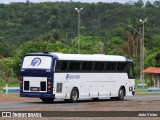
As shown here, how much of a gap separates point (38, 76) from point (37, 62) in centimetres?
89

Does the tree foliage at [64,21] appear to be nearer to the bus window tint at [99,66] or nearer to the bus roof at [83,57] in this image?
the bus roof at [83,57]

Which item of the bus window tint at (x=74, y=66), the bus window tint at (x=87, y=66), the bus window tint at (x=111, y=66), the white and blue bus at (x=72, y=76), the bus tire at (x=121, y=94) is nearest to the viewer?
the white and blue bus at (x=72, y=76)

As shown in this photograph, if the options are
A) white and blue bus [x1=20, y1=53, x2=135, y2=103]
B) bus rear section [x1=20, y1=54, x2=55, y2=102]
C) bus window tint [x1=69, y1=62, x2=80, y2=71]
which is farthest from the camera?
bus window tint [x1=69, y1=62, x2=80, y2=71]

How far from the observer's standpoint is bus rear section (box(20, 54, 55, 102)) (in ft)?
121

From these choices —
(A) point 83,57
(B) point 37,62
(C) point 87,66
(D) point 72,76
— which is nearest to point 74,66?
(D) point 72,76

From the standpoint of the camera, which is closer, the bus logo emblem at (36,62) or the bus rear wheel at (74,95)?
the bus logo emblem at (36,62)

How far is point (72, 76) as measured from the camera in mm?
38562

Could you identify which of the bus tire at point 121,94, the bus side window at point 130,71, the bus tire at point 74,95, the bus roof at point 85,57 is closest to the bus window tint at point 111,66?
the bus roof at point 85,57

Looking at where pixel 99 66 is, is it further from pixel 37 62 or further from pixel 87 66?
pixel 37 62

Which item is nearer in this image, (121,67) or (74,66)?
(74,66)

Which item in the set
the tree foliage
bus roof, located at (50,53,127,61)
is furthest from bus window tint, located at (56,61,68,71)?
the tree foliage

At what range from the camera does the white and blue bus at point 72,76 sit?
37031 mm

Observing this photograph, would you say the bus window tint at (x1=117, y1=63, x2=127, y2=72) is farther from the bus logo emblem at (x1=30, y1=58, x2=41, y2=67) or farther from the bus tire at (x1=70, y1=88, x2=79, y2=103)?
the bus logo emblem at (x1=30, y1=58, x2=41, y2=67)

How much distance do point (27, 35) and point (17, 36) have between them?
299 cm
